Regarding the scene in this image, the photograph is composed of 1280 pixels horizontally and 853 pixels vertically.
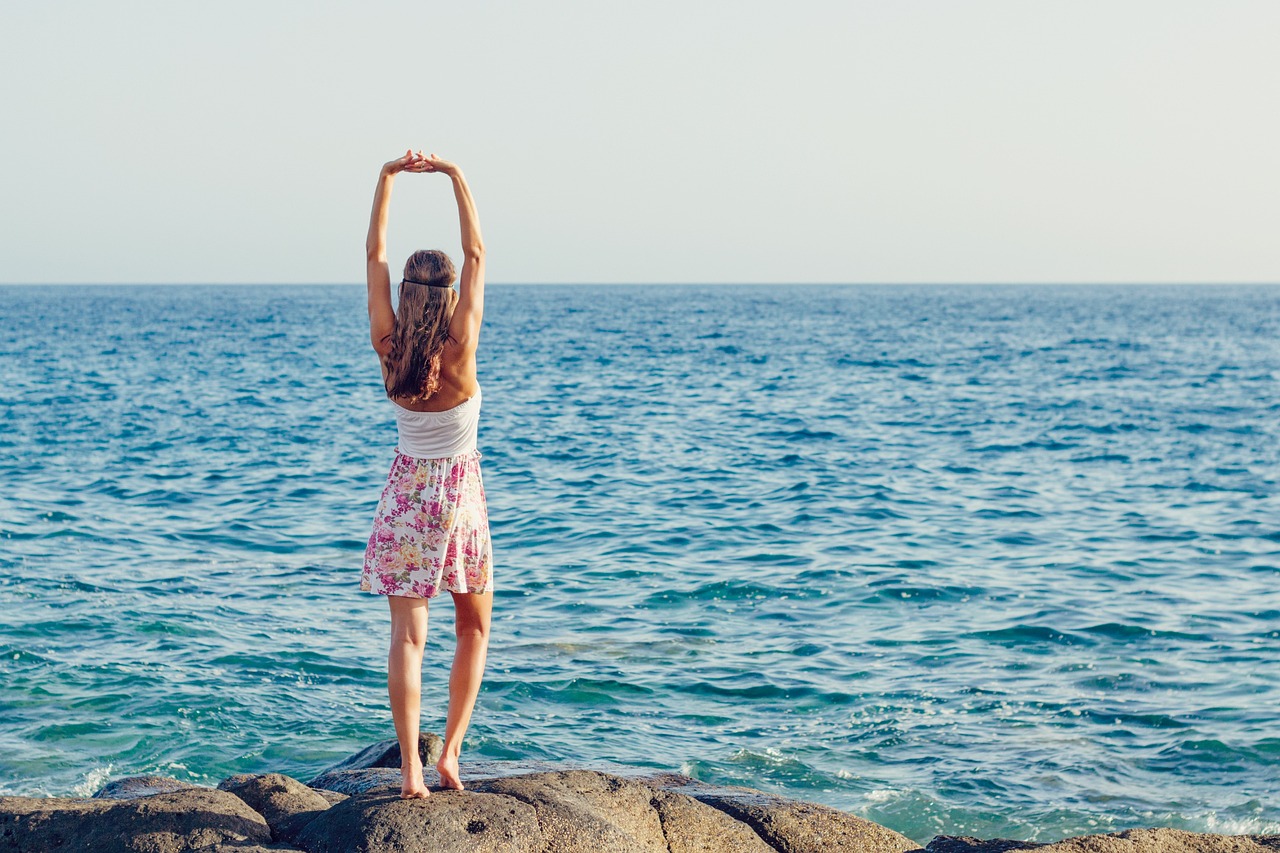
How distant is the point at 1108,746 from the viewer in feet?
30.8

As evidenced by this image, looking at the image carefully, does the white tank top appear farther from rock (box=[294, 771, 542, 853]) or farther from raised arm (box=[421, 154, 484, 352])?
rock (box=[294, 771, 542, 853])

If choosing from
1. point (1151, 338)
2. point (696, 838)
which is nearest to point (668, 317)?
point (1151, 338)

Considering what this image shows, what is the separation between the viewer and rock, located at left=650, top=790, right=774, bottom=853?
17.9 feet

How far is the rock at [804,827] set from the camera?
568 centimetres

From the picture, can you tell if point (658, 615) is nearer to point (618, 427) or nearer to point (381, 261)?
point (381, 261)

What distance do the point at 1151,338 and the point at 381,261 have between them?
6879cm

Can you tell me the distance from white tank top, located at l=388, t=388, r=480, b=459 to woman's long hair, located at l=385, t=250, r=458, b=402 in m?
0.18

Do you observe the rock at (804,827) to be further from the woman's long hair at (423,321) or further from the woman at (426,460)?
Result: the woman's long hair at (423,321)

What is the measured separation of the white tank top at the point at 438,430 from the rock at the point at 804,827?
2314mm

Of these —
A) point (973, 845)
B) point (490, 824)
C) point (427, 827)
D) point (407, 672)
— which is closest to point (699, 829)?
point (490, 824)

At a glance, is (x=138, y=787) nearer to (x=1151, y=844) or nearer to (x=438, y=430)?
(x=438, y=430)

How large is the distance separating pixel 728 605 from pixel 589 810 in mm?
7827

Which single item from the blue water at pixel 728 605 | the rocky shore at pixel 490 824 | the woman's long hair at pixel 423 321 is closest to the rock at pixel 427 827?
the rocky shore at pixel 490 824

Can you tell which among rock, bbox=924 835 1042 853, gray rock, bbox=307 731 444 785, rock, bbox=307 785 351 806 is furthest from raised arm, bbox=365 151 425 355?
rock, bbox=924 835 1042 853
